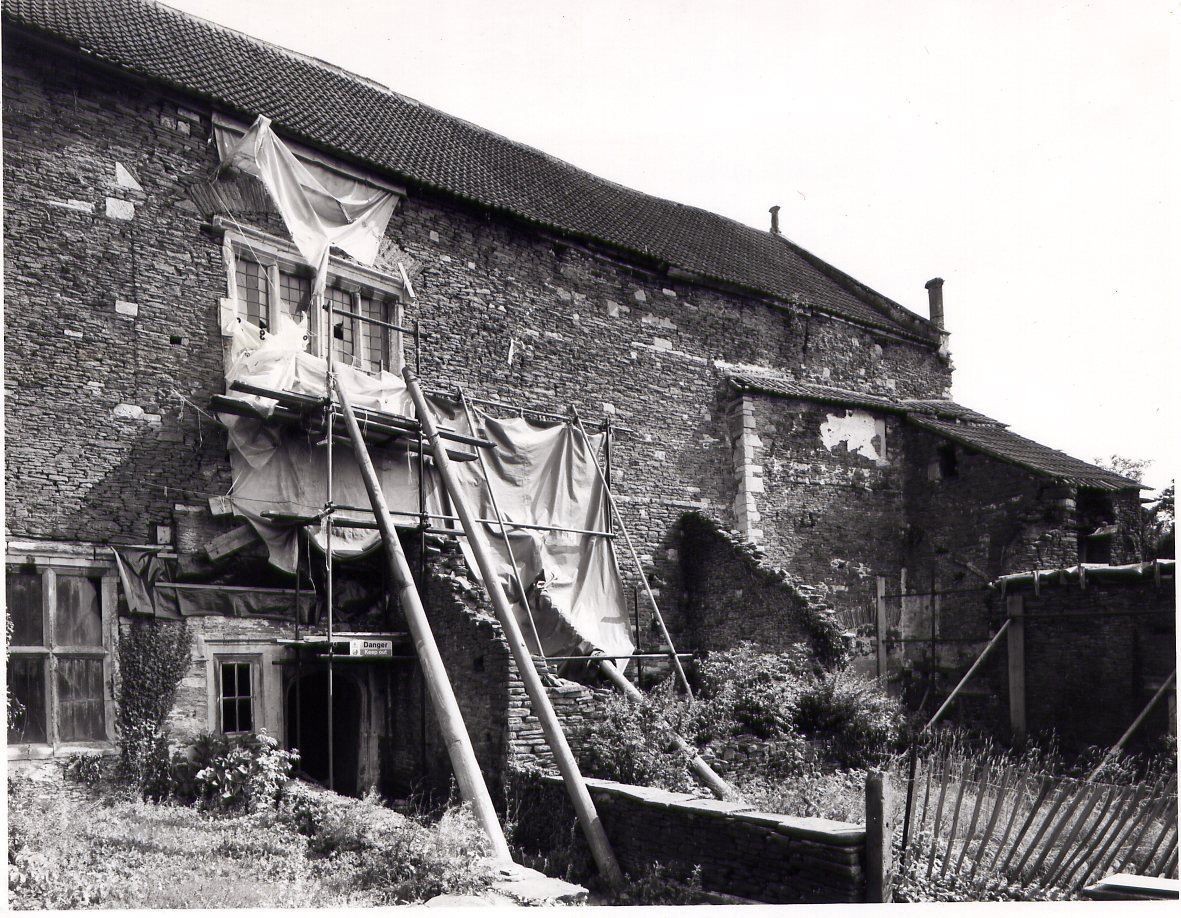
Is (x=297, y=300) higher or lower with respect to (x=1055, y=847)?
higher

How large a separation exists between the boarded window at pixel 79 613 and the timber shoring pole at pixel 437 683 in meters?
2.96

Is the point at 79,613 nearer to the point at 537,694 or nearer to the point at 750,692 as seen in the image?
the point at 537,694

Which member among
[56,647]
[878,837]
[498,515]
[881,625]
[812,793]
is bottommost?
[812,793]

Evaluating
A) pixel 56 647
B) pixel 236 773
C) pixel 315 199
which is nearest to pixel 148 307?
pixel 315 199

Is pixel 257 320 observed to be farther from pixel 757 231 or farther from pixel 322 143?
pixel 757 231

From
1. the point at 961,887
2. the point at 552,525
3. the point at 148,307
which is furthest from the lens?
the point at 552,525

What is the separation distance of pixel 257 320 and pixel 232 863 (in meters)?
6.76

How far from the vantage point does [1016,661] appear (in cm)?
1348

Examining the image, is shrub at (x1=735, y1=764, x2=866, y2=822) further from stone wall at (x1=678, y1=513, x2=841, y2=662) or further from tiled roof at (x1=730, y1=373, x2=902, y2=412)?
tiled roof at (x1=730, y1=373, x2=902, y2=412)

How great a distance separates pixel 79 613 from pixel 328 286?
16.7ft

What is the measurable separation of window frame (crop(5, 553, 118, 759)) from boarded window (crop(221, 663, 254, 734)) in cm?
115

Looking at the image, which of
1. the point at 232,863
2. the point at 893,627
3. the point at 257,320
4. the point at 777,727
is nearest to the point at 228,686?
the point at 232,863

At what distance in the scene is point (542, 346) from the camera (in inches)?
A: 583

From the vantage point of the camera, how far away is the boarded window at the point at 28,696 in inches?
364
